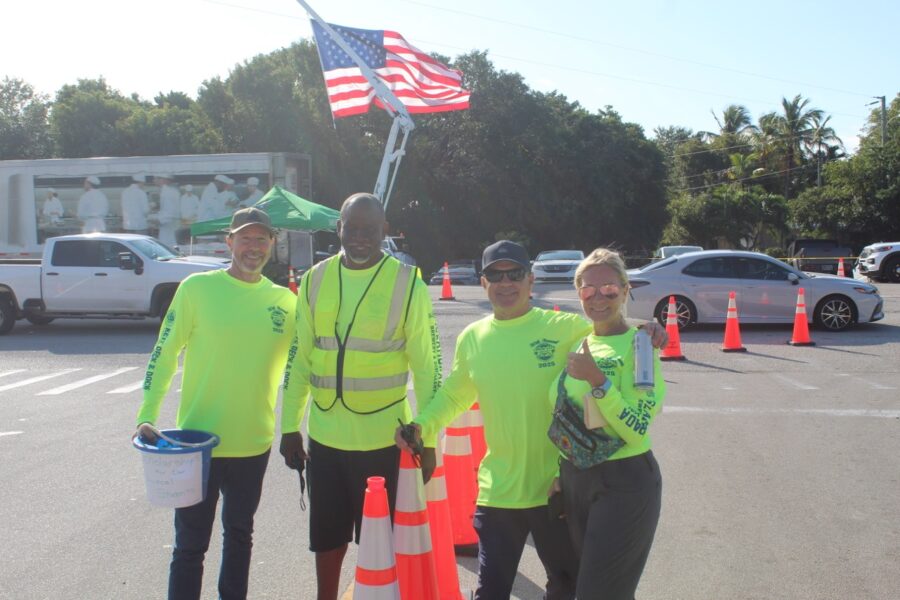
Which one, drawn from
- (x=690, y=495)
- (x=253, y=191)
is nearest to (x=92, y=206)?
(x=253, y=191)

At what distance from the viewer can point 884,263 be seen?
26812 millimetres

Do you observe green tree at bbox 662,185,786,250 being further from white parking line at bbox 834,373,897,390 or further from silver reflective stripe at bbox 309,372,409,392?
silver reflective stripe at bbox 309,372,409,392

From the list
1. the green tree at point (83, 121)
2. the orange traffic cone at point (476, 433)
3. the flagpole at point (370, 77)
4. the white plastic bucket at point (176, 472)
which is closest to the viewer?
the white plastic bucket at point (176, 472)

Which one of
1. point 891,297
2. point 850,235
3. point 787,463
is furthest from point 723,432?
point 850,235

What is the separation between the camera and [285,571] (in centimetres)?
466

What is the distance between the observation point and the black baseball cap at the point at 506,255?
3.45 meters

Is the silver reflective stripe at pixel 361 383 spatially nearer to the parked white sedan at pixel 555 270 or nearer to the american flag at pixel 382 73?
the american flag at pixel 382 73

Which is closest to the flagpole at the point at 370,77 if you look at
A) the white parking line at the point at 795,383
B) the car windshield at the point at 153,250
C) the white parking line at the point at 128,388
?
the car windshield at the point at 153,250

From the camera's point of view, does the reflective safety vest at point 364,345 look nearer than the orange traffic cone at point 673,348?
Yes

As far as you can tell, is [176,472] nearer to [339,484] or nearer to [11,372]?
[339,484]

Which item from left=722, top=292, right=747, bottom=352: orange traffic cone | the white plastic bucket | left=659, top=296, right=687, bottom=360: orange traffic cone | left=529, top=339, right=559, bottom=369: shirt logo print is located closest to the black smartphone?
left=529, top=339, right=559, bottom=369: shirt logo print

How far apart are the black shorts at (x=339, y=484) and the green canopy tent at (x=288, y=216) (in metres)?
17.7

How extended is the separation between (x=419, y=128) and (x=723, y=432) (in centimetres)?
3569

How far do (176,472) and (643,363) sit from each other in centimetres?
186
